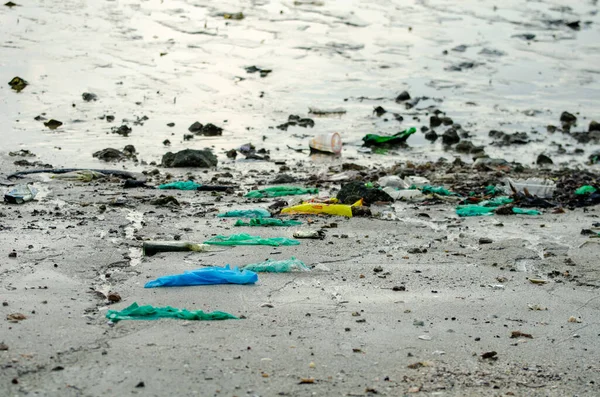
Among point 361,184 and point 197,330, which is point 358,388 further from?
point 361,184

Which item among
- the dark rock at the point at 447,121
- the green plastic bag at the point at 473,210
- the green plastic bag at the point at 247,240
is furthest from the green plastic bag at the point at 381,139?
the green plastic bag at the point at 247,240

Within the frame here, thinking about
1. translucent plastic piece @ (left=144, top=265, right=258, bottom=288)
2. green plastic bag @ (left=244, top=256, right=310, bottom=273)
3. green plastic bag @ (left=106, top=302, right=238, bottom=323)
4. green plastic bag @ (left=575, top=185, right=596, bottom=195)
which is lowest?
green plastic bag @ (left=575, top=185, right=596, bottom=195)

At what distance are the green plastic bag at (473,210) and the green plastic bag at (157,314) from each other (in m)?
4.19

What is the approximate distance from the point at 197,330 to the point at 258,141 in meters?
8.16

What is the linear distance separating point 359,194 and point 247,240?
2166 millimetres

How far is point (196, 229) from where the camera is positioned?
7562 mm

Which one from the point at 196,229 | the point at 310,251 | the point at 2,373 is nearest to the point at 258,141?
the point at 196,229

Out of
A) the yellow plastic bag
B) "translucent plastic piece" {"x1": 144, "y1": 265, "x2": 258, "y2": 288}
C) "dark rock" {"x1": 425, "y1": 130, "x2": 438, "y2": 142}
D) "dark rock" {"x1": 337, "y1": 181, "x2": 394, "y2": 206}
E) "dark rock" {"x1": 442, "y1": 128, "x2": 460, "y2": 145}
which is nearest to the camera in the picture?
"translucent plastic piece" {"x1": 144, "y1": 265, "x2": 258, "y2": 288}

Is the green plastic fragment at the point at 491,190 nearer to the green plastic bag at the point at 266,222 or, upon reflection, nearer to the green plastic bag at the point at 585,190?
the green plastic bag at the point at 585,190

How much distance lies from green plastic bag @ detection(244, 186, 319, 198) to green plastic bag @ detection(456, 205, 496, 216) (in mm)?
1702

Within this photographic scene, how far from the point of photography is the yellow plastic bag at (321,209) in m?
8.27

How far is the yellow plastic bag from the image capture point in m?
8.27

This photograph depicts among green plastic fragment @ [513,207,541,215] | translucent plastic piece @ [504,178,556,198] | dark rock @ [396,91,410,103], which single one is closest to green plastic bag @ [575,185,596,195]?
translucent plastic piece @ [504,178,556,198]

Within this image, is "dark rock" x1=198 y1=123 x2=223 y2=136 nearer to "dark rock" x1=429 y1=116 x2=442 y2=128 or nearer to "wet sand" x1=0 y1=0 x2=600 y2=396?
"wet sand" x1=0 y1=0 x2=600 y2=396
